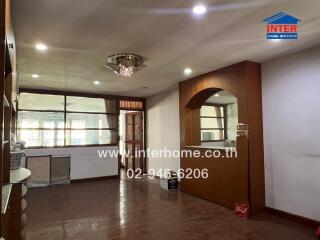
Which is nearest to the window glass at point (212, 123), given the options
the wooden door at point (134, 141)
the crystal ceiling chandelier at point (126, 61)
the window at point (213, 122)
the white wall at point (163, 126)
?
the window at point (213, 122)

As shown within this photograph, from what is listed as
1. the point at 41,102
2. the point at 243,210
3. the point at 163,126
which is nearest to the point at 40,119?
the point at 41,102

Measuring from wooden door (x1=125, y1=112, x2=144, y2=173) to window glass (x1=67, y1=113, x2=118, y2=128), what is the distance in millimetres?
975

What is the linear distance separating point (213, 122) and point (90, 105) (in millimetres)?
4049

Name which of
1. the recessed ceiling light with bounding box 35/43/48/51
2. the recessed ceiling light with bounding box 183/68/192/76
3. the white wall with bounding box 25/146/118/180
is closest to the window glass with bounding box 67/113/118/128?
the white wall with bounding box 25/146/118/180

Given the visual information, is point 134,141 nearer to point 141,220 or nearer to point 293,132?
point 141,220

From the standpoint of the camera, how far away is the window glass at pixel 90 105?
681 cm

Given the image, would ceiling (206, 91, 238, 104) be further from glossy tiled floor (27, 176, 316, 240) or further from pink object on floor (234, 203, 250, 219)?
pink object on floor (234, 203, 250, 219)

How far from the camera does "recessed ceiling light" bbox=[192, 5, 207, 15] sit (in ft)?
7.59

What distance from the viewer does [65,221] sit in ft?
12.0

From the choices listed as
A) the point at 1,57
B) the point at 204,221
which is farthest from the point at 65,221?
the point at 1,57

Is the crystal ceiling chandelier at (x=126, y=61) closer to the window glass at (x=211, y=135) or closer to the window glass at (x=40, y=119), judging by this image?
the window glass at (x=40, y=119)

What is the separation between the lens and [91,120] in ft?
23.3

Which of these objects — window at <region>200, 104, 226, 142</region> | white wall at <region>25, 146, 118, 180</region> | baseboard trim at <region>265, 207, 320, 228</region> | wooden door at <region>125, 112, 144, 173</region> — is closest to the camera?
baseboard trim at <region>265, 207, 320, 228</region>

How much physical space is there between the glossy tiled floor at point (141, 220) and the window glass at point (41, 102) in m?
2.32
